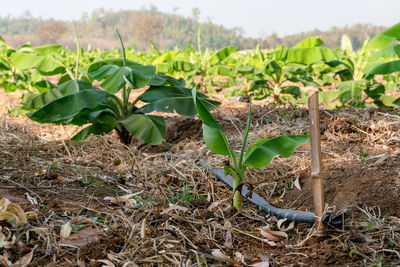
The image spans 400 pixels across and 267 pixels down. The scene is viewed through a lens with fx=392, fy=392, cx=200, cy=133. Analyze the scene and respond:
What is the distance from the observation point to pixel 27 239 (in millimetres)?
1524

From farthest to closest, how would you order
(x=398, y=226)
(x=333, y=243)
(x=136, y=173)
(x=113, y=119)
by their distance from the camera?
(x=113, y=119), (x=136, y=173), (x=398, y=226), (x=333, y=243)

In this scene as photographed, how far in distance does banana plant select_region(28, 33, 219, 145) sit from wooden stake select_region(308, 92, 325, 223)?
4.77 feet

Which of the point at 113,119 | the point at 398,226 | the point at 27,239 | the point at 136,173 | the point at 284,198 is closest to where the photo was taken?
the point at 27,239

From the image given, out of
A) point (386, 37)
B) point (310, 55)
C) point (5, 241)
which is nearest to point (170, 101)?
point (5, 241)

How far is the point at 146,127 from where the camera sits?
3.27 metres

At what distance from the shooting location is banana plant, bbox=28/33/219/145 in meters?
3.04

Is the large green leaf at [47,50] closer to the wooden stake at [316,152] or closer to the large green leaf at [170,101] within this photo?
the large green leaf at [170,101]

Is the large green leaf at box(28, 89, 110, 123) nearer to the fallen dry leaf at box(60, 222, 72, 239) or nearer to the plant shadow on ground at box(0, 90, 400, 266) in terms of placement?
the plant shadow on ground at box(0, 90, 400, 266)

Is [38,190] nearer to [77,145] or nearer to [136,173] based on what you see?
[136,173]

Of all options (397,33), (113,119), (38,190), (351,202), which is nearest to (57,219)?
(38,190)

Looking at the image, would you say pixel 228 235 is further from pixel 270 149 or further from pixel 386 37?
pixel 386 37

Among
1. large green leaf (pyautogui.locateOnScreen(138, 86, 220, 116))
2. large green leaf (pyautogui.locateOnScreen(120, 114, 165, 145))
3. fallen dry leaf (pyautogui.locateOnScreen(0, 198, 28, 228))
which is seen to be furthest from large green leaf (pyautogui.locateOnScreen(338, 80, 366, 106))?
fallen dry leaf (pyautogui.locateOnScreen(0, 198, 28, 228))

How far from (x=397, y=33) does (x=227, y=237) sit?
286 centimetres

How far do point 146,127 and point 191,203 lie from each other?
4.13ft
